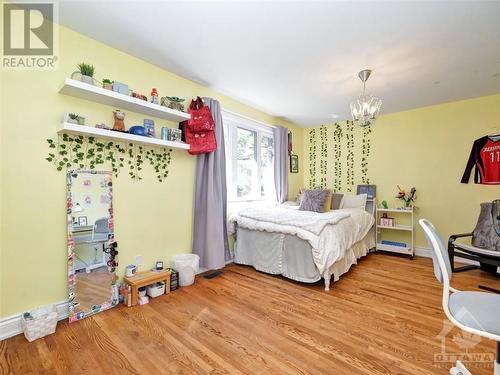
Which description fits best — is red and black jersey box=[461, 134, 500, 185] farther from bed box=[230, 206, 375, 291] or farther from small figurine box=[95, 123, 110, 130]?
small figurine box=[95, 123, 110, 130]

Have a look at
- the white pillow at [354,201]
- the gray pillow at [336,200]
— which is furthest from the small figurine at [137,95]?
the white pillow at [354,201]

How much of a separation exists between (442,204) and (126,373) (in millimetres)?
4319

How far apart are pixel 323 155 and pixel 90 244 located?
4056 millimetres

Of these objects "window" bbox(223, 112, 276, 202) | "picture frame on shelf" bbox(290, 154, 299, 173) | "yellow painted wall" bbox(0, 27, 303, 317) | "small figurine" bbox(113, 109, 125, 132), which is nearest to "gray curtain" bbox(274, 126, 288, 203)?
"window" bbox(223, 112, 276, 202)

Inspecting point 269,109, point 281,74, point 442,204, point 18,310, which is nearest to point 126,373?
point 18,310

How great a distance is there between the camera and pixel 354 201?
396 centimetres

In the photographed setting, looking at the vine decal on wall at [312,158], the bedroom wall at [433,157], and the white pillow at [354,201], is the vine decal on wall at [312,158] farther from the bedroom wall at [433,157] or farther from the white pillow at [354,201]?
the white pillow at [354,201]

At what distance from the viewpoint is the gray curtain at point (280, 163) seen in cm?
419

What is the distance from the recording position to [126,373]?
1386 mm

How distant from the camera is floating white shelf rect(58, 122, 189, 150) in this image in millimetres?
1862

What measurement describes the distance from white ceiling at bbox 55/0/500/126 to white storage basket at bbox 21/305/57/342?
228cm

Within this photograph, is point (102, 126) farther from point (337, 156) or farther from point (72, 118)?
point (337, 156)

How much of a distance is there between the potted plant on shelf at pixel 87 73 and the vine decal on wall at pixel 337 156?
12.8 feet

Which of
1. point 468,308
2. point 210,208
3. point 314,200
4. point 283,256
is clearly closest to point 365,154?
point 314,200
